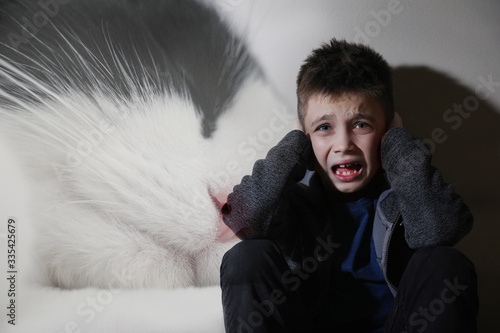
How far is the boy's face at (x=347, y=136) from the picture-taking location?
859mm

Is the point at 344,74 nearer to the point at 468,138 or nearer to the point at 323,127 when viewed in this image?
the point at 323,127

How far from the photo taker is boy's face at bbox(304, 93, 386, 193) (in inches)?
33.8

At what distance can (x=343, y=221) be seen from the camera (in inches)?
36.6

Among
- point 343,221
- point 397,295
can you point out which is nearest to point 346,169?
point 343,221

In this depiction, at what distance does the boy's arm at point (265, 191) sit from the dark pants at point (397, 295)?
44mm

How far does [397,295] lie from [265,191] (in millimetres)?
280

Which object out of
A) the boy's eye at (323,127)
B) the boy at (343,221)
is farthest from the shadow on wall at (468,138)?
the boy's eye at (323,127)

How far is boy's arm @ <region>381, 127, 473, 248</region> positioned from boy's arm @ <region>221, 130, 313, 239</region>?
0.18 metres

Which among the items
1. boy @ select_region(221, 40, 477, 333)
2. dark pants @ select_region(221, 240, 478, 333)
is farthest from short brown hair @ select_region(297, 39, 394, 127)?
dark pants @ select_region(221, 240, 478, 333)

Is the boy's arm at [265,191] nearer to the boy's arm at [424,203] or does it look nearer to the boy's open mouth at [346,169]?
the boy's open mouth at [346,169]

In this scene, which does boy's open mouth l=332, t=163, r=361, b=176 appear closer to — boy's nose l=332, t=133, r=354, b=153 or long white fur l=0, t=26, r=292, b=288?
boy's nose l=332, t=133, r=354, b=153

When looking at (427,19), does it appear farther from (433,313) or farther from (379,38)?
(433,313)

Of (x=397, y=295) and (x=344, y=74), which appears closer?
(x=397, y=295)

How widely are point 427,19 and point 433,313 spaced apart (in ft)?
2.12
